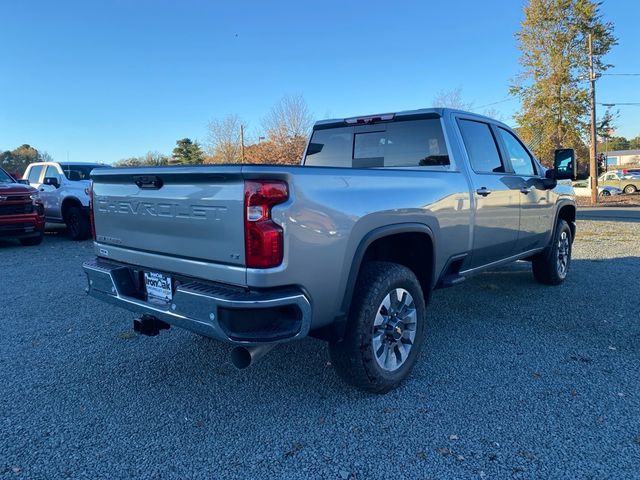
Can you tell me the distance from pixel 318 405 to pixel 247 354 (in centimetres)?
77

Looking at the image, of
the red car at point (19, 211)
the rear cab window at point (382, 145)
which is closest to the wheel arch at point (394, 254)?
the rear cab window at point (382, 145)

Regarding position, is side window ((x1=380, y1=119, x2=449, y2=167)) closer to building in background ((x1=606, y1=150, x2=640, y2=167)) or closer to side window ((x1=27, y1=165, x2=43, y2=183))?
side window ((x1=27, y1=165, x2=43, y2=183))

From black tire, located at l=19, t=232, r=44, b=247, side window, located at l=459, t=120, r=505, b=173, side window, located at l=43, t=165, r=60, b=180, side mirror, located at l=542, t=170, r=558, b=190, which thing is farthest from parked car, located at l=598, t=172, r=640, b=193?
black tire, located at l=19, t=232, r=44, b=247

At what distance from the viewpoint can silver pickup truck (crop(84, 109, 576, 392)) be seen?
8.12ft

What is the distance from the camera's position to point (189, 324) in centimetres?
264

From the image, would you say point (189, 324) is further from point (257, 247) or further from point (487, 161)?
point (487, 161)

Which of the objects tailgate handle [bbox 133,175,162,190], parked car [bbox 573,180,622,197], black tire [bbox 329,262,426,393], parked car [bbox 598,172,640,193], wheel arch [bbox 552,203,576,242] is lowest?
black tire [bbox 329,262,426,393]

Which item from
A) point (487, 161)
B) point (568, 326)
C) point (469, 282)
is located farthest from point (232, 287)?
point (469, 282)

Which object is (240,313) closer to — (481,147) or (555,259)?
(481,147)

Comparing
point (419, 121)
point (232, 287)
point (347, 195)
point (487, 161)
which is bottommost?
point (232, 287)

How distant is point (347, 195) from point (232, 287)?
0.86m

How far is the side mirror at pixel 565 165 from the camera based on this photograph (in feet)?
17.4

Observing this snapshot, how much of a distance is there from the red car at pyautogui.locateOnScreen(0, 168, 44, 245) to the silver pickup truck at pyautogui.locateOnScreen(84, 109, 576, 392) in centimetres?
740

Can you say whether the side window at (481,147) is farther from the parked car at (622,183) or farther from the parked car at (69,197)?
the parked car at (622,183)
